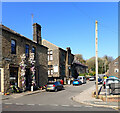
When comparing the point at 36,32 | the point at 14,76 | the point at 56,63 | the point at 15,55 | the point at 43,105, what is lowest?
the point at 43,105

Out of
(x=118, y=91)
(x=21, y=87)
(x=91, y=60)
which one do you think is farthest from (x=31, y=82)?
(x=91, y=60)

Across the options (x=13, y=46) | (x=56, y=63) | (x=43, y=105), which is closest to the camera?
(x=43, y=105)

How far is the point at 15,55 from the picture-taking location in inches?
719

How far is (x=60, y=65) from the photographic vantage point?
3369cm

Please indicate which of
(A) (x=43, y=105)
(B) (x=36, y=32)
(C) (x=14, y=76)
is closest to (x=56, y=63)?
(B) (x=36, y=32)

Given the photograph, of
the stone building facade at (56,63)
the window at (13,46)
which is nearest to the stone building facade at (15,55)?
the window at (13,46)

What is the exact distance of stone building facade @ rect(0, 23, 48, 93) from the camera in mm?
16234

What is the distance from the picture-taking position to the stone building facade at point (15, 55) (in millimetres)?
16234

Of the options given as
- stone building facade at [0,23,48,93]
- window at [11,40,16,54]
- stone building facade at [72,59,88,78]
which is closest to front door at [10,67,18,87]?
stone building facade at [0,23,48,93]

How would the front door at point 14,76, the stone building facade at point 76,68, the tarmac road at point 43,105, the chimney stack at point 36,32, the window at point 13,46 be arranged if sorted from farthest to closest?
the stone building facade at point 76,68 → the chimney stack at point 36,32 → the window at point 13,46 → the front door at point 14,76 → the tarmac road at point 43,105

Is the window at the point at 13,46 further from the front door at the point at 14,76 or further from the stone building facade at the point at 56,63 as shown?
the stone building facade at the point at 56,63

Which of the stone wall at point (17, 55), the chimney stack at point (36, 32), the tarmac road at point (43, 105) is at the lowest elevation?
the tarmac road at point (43, 105)

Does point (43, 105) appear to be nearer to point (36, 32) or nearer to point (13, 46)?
point (13, 46)

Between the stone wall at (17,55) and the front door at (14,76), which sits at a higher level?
the stone wall at (17,55)
